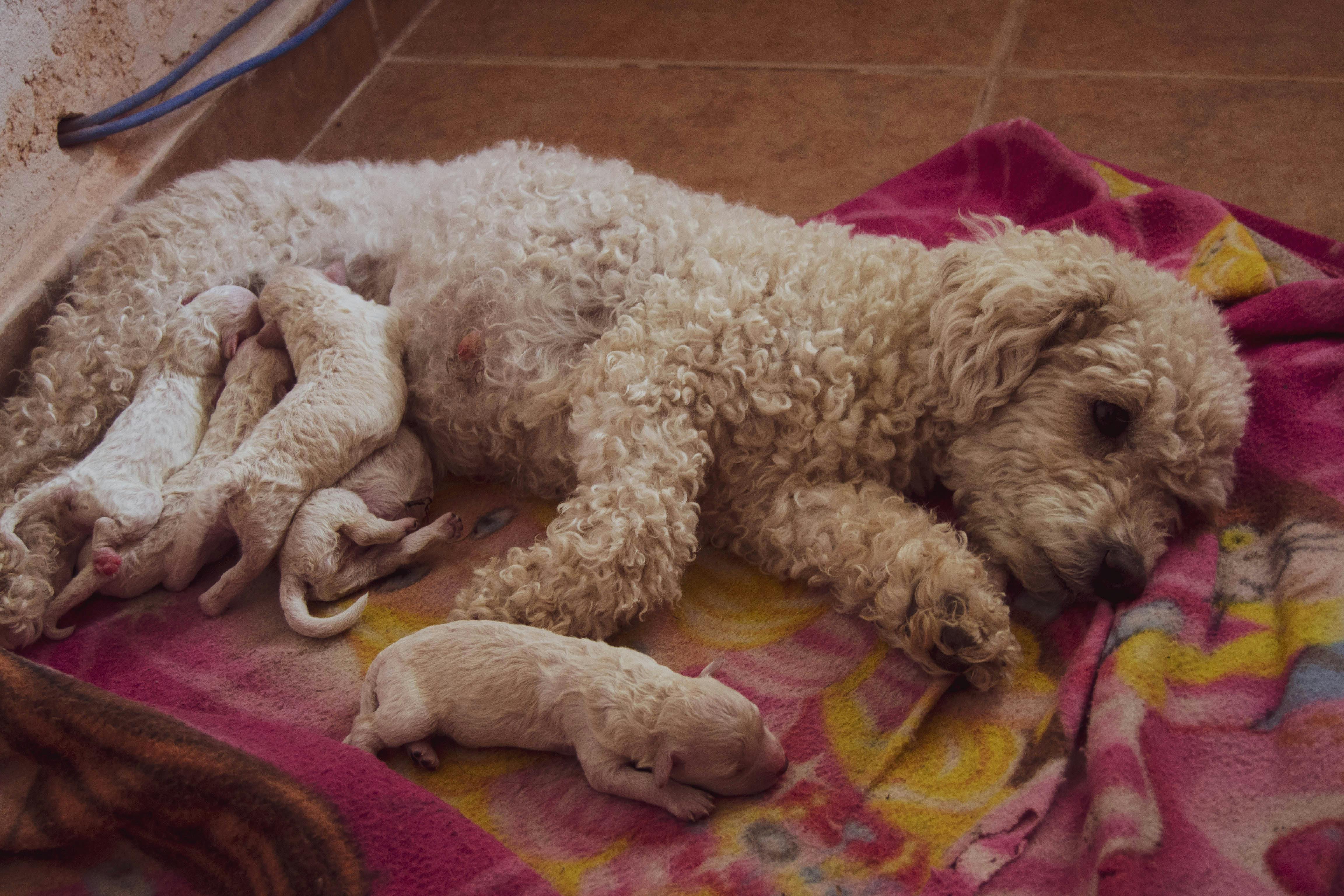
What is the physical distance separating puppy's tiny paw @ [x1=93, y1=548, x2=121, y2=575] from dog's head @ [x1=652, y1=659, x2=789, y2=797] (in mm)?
1227

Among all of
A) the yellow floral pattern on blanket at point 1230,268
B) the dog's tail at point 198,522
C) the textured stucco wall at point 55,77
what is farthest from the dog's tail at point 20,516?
the yellow floral pattern on blanket at point 1230,268

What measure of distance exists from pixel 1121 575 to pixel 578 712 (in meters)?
1.10

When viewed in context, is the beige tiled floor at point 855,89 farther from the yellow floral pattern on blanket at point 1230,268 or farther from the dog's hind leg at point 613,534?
the dog's hind leg at point 613,534

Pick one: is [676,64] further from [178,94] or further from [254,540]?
[254,540]

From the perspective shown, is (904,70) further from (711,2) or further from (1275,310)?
(1275,310)

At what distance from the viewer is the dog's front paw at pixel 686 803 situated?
5.74 feet

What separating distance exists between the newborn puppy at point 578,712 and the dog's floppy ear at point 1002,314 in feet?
2.58

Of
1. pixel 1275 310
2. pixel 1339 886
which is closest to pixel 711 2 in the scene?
pixel 1275 310

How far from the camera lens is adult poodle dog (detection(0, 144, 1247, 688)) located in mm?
2010

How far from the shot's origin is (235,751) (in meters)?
1.70

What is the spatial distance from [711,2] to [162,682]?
3953 millimetres

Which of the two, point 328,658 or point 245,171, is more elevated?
point 245,171

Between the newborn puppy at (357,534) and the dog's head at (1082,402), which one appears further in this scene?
the newborn puppy at (357,534)

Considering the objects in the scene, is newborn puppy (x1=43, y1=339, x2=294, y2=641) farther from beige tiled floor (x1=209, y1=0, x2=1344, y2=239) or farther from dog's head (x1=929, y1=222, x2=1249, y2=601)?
beige tiled floor (x1=209, y1=0, x2=1344, y2=239)
